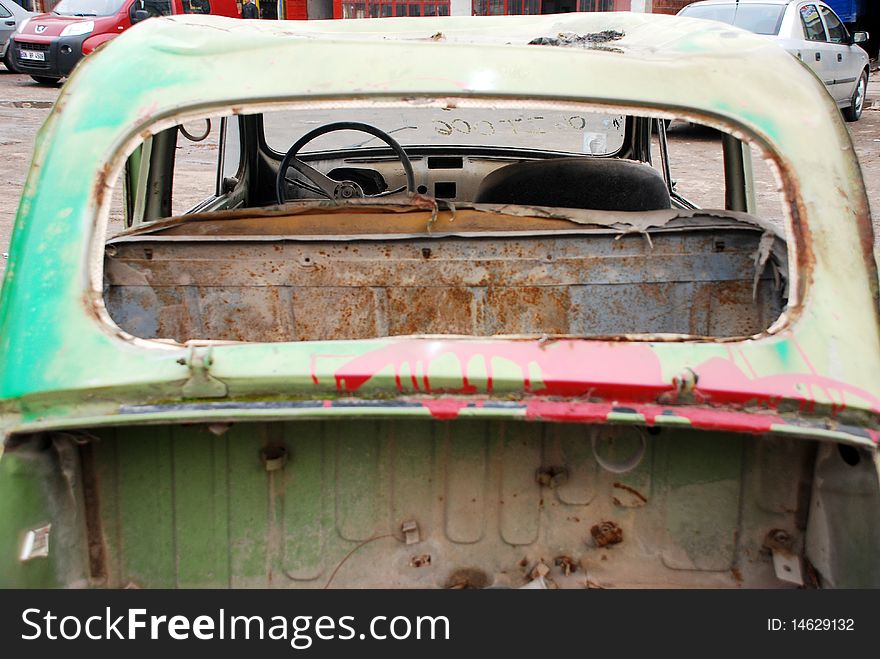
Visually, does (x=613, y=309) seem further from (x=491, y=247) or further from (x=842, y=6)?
(x=842, y=6)

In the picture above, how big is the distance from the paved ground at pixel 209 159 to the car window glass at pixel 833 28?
1284mm

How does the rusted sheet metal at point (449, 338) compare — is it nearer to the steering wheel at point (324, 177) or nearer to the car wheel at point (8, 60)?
the steering wheel at point (324, 177)

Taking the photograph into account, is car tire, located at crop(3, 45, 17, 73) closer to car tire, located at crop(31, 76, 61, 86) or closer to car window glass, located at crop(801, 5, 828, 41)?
car tire, located at crop(31, 76, 61, 86)

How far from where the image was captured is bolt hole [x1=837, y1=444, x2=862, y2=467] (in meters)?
1.51

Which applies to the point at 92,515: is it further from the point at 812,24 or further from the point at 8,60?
the point at 8,60

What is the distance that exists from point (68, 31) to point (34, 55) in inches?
32.9

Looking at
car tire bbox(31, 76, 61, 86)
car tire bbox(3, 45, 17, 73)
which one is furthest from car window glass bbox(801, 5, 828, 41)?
car tire bbox(3, 45, 17, 73)

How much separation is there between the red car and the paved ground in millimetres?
485

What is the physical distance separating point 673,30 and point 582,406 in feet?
3.93

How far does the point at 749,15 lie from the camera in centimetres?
1071

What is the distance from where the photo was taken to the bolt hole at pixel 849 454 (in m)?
1.51

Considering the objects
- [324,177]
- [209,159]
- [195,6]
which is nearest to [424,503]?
[324,177]
